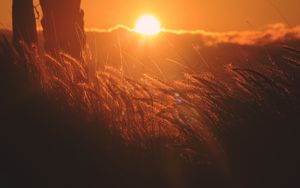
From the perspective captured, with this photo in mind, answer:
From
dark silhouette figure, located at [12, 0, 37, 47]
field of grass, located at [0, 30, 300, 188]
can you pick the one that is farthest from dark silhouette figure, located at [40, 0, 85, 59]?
field of grass, located at [0, 30, 300, 188]

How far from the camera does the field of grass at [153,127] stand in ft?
10.7

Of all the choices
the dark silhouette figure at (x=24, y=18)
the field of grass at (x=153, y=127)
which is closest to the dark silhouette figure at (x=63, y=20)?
the dark silhouette figure at (x=24, y=18)

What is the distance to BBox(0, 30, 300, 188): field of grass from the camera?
128 inches

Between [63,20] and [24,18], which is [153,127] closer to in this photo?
[24,18]

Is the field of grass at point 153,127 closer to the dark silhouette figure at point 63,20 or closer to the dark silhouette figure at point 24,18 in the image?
the dark silhouette figure at point 24,18

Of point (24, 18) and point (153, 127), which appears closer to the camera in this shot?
point (153, 127)

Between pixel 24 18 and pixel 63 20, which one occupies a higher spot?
pixel 63 20

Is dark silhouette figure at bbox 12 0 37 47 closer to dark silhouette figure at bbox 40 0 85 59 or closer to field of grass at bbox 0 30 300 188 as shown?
dark silhouette figure at bbox 40 0 85 59

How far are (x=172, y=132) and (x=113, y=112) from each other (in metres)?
0.41

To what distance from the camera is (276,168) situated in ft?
10.7

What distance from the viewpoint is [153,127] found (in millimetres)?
3699

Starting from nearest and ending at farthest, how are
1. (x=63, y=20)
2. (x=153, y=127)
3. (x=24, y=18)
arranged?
(x=153, y=127) < (x=24, y=18) < (x=63, y=20)

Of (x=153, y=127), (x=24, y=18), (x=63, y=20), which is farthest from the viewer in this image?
(x=63, y=20)

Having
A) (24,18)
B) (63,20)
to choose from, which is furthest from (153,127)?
(63,20)
